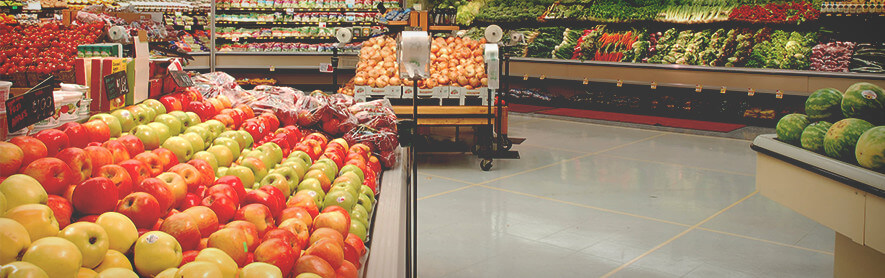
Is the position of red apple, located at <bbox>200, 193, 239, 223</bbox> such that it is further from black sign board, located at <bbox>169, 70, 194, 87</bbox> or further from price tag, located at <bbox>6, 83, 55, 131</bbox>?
black sign board, located at <bbox>169, 70, 194, 87</bbox>

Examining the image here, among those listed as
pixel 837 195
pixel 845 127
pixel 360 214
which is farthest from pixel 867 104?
pixel 360 214

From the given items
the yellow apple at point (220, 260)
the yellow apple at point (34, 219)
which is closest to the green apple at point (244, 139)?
the yellow apple at point (220, 260)

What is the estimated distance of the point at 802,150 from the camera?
8.64ft

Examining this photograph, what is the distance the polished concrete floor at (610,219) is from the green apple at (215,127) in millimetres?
1316

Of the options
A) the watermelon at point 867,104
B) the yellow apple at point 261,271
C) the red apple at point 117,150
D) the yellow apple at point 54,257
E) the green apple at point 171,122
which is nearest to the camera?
the yellow apple at point 54,257

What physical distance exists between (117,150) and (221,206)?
405mm

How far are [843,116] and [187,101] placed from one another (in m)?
2.95

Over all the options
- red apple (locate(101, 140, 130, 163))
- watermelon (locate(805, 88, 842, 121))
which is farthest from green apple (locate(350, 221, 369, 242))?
watermelon (locate(805, 88, 842, 121))

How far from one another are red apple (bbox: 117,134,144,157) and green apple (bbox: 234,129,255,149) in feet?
1.98

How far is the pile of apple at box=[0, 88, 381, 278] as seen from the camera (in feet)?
4.72

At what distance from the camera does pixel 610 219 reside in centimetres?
452

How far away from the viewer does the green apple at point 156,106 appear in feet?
8.95

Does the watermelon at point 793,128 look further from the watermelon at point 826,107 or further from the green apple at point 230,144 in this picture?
the green apple at point 230,144

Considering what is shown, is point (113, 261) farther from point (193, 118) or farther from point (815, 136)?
point (815, 136)
